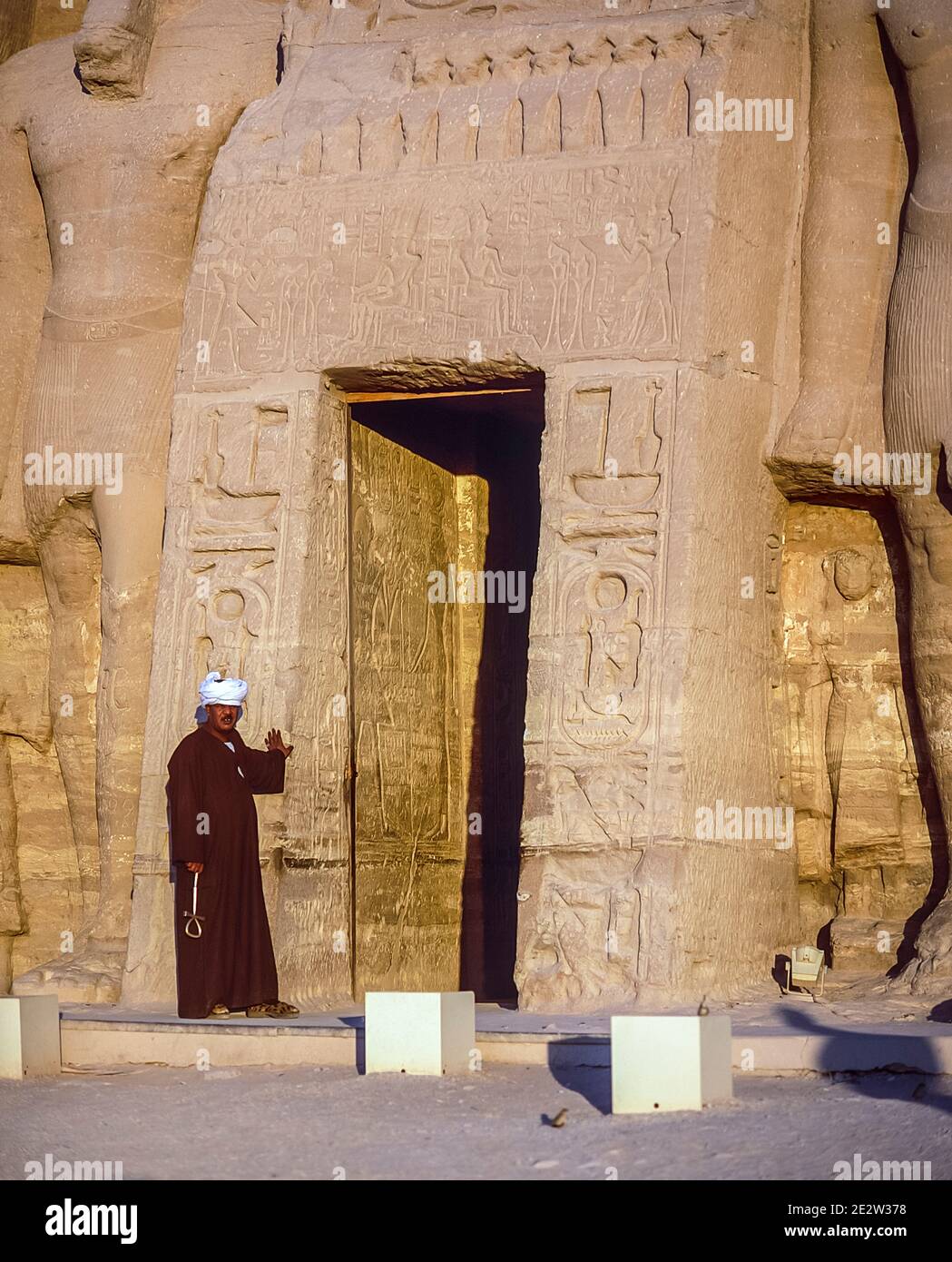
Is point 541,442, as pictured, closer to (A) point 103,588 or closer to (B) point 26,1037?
(A) point 103,588

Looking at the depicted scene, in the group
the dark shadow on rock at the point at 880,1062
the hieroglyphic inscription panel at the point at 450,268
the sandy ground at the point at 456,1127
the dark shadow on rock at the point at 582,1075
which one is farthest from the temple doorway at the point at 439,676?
the dark shadow on rock at the point at 880,1062

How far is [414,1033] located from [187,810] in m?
1.69

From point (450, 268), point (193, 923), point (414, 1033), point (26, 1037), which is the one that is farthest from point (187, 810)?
point (450, 268)

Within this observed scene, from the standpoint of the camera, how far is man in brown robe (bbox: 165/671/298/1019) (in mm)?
8328

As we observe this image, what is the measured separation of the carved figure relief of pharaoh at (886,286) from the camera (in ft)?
30.2

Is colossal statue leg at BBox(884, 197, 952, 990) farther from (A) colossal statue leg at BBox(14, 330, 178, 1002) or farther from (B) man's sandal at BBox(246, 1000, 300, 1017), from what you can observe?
(A) colossal statue leg at BBox(14, 330, 178, 1002)

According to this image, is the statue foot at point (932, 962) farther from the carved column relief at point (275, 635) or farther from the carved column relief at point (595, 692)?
the carved column relief at point (275, 635)

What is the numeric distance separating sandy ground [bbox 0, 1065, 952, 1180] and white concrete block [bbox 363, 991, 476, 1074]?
0.09 meters

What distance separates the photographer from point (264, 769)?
28.7ft

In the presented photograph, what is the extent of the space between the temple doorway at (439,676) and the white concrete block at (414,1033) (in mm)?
2534

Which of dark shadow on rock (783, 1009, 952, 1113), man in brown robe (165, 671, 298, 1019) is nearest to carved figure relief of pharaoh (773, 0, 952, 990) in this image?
dark shadow on rock (783, 1009, 952, 1113)

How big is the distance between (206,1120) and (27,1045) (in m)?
1.35

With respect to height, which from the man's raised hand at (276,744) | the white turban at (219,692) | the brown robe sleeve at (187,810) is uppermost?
the white turban at (219,692)

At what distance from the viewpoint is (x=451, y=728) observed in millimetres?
11203
